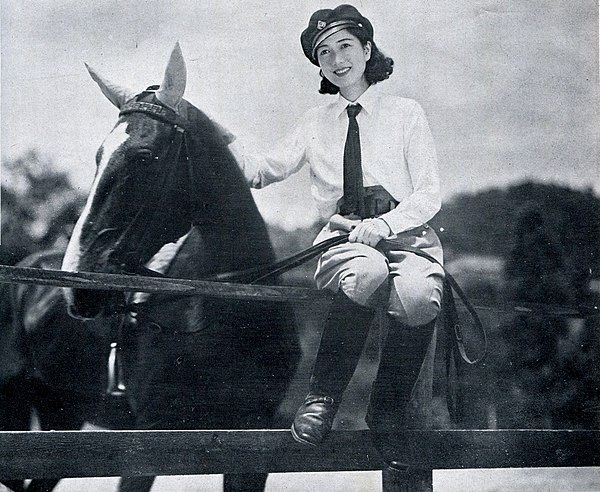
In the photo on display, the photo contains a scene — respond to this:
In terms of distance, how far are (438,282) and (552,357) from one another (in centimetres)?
47

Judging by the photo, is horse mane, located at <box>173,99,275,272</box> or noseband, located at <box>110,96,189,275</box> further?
horse mane, located at <box>173,99,275,272</box>

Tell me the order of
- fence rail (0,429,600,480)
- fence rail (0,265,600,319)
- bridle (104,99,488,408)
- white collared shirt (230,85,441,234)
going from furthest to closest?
white collared shirt (230,85,441,234) → bridle (104,99,488,408) → fence rail (0,265,600,319) → fence rail (0,429,600,480)

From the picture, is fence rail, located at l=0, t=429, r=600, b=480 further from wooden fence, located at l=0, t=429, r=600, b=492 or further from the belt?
the belt

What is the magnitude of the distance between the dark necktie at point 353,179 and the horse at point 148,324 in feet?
1.11

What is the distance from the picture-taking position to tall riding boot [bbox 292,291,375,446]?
6.86 feet

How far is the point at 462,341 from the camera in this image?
90.4 inches

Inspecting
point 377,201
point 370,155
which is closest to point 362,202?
point 377,201

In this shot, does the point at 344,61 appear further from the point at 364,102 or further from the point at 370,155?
the point at 370,155

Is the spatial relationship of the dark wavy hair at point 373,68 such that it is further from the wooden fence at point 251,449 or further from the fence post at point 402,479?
the fence post at point 402,479

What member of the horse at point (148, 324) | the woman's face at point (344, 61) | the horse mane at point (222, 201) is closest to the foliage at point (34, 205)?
the horse at point (148, 324)

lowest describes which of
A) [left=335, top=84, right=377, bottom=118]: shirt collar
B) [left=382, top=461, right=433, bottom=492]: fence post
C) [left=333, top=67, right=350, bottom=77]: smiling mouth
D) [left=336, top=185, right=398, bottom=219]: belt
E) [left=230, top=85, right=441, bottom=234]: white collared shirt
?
[left=382, top=461, right=433, bottom=492]: fence post

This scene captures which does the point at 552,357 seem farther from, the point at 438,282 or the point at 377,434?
the point at 377,434

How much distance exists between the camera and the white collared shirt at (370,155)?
2.28 m

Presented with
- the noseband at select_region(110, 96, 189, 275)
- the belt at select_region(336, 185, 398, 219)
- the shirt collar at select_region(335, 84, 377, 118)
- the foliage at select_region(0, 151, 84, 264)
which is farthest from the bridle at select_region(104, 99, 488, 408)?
the shirt collar at select_region(335, 84, 377, 118)
